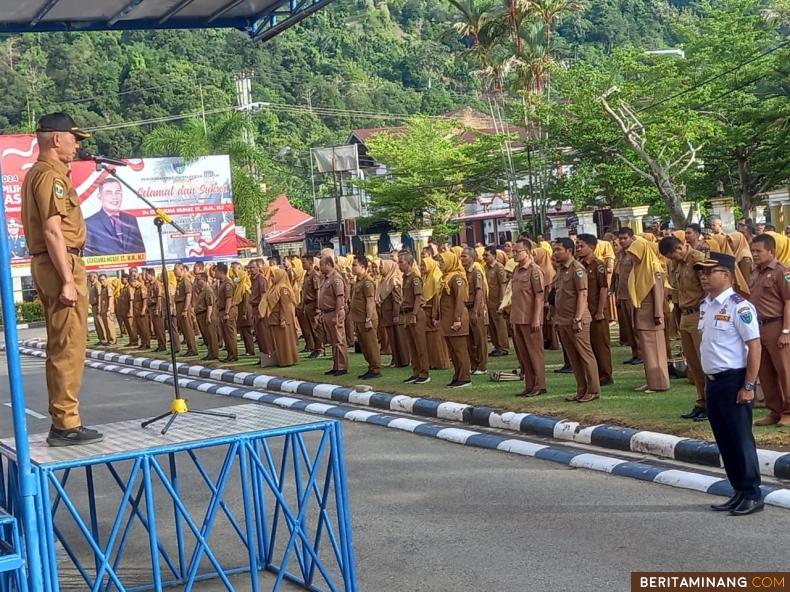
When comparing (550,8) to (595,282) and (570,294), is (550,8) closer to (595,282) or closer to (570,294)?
(595,282)

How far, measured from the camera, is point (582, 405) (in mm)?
11414

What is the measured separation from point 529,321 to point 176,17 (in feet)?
21.4

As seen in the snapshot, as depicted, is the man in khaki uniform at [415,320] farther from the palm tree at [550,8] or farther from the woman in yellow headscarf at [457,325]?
the palm tree at [550,8]

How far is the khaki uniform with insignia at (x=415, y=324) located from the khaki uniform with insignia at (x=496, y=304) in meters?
2.40

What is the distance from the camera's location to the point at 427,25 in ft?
385

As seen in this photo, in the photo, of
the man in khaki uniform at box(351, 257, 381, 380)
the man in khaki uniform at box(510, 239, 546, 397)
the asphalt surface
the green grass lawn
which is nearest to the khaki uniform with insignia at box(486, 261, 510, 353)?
the green grass lawn

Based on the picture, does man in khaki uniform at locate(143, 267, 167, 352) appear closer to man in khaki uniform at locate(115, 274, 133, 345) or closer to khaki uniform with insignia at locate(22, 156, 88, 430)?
man in khaki uniform at locate(115, 274, 133, 345)

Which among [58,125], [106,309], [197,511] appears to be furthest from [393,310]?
[106,309]

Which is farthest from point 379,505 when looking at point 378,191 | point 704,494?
point 378,191

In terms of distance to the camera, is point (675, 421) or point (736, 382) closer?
point (736, 382)

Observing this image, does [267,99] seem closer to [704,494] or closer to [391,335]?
[391,335]

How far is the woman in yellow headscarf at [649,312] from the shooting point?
1186 centimetres

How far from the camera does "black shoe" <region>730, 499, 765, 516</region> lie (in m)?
6.90

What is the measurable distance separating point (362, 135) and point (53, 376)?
6137cm
